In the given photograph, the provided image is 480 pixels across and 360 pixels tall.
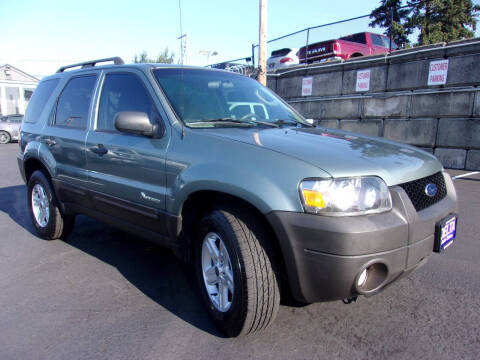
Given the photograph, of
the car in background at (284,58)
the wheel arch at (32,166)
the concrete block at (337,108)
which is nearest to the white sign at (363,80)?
the concrete block at (337,108)

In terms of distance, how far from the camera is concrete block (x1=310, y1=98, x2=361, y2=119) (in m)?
10.5

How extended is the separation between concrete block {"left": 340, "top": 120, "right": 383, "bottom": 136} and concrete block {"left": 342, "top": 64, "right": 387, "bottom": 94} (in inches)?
35.1

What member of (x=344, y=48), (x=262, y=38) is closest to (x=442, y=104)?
(x=262, y=38)

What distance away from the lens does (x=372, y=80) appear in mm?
Answer: 10234

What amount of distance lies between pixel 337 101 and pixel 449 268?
8379 millimetres

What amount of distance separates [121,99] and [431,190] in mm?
2493

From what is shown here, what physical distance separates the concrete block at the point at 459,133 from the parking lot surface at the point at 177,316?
18.6 ft

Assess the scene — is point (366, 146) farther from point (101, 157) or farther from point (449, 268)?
point (101, 157)

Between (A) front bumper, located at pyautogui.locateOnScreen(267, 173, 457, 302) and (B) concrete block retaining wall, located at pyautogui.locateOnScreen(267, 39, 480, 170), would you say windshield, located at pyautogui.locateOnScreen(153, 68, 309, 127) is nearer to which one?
(A) front bumper, located at pyautogui.locateOnScreen(267, 173, 457, 302)

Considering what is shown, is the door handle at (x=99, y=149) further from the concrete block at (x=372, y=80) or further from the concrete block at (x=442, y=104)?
the concrete block at (x=372, y=80)

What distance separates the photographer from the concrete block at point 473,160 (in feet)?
27.4

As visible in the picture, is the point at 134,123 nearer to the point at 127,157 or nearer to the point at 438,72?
the point at 127,157

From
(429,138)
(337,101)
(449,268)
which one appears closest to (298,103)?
(337,101)

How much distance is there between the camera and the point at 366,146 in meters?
2.49
